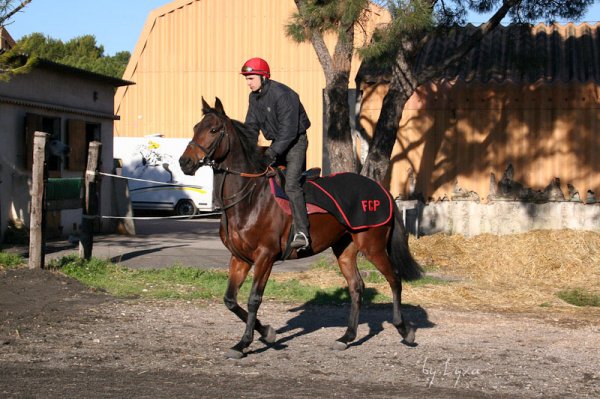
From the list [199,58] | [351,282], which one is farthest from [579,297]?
[199,58]

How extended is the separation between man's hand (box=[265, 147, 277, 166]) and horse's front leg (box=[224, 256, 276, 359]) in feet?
3.37

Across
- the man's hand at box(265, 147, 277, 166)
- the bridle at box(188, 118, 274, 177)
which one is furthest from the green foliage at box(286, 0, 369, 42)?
the bridle at box(188, 118, 274, 177)

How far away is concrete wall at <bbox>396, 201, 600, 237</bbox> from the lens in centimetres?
1766

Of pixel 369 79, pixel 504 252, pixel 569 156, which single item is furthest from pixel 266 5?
pixel 504 252

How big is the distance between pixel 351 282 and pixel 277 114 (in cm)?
208

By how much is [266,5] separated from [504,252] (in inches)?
902

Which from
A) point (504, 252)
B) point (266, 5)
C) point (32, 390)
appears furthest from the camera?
point (266, 5)

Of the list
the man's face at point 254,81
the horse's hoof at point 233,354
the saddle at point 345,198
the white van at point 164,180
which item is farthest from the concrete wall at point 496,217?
the white van at point 164,180

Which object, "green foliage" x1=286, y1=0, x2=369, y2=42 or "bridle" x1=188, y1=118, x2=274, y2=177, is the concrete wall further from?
"bridle" x1=188, y1=118, x2=274, y2=177

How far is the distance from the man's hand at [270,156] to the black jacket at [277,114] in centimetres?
4

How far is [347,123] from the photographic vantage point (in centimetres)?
1625

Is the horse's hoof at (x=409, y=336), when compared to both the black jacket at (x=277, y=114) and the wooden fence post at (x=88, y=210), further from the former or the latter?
the wooden fence post at (x=88, y=210)

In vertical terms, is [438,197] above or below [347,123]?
below

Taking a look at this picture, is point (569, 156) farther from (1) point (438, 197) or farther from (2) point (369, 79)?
(2) point (369, 79)
